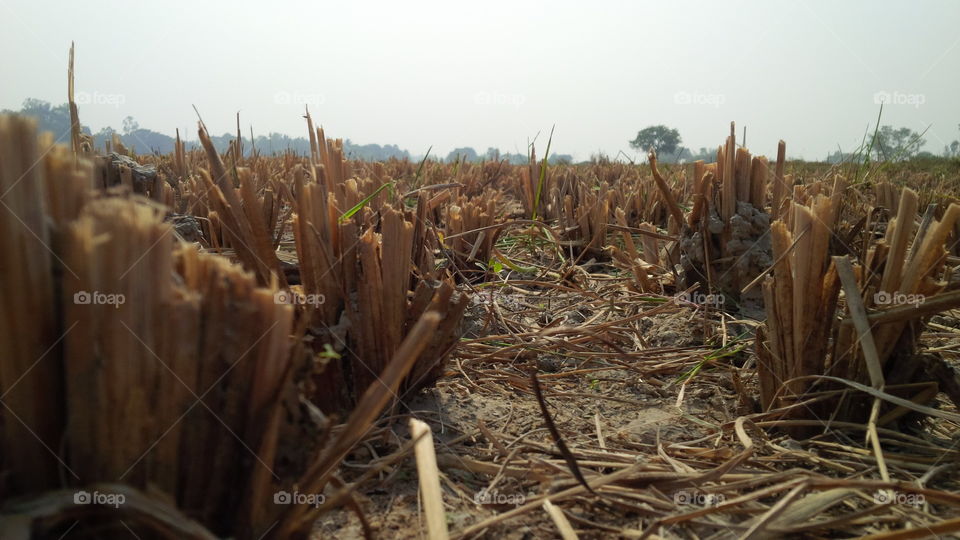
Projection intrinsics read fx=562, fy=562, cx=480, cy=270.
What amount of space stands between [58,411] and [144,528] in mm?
209

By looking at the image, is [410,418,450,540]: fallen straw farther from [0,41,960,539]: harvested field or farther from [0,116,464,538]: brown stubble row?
[0,116,464,538]: brown stubble row

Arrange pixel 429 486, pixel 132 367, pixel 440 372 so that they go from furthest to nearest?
pixel 440 372 < pixel 429 486 < pixel 132 367

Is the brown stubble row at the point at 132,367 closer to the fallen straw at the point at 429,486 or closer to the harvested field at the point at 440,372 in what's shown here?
the harvested field at the point at 440,372

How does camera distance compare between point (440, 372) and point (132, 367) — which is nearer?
point (132, 367)

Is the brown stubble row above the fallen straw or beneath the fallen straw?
above

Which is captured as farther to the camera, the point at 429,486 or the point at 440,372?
the point at 440,372

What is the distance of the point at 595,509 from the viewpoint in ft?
4.13

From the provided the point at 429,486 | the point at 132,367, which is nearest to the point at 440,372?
the point at 429,486

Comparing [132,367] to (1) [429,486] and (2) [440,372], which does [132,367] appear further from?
(2) [440,372]

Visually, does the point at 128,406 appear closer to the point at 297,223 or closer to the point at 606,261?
A: the point at 297,223

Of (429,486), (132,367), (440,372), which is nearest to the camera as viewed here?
(132,367)

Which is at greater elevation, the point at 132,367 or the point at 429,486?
the point at 132,367

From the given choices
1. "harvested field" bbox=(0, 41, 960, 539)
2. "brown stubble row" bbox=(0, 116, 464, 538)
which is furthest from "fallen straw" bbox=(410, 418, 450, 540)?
"brown stubble row" bbox=(0, 116, 464, 538)

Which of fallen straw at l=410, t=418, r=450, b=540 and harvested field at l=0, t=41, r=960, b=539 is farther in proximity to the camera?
→ fallen straw at l=410, t=418, r=450, b=540
